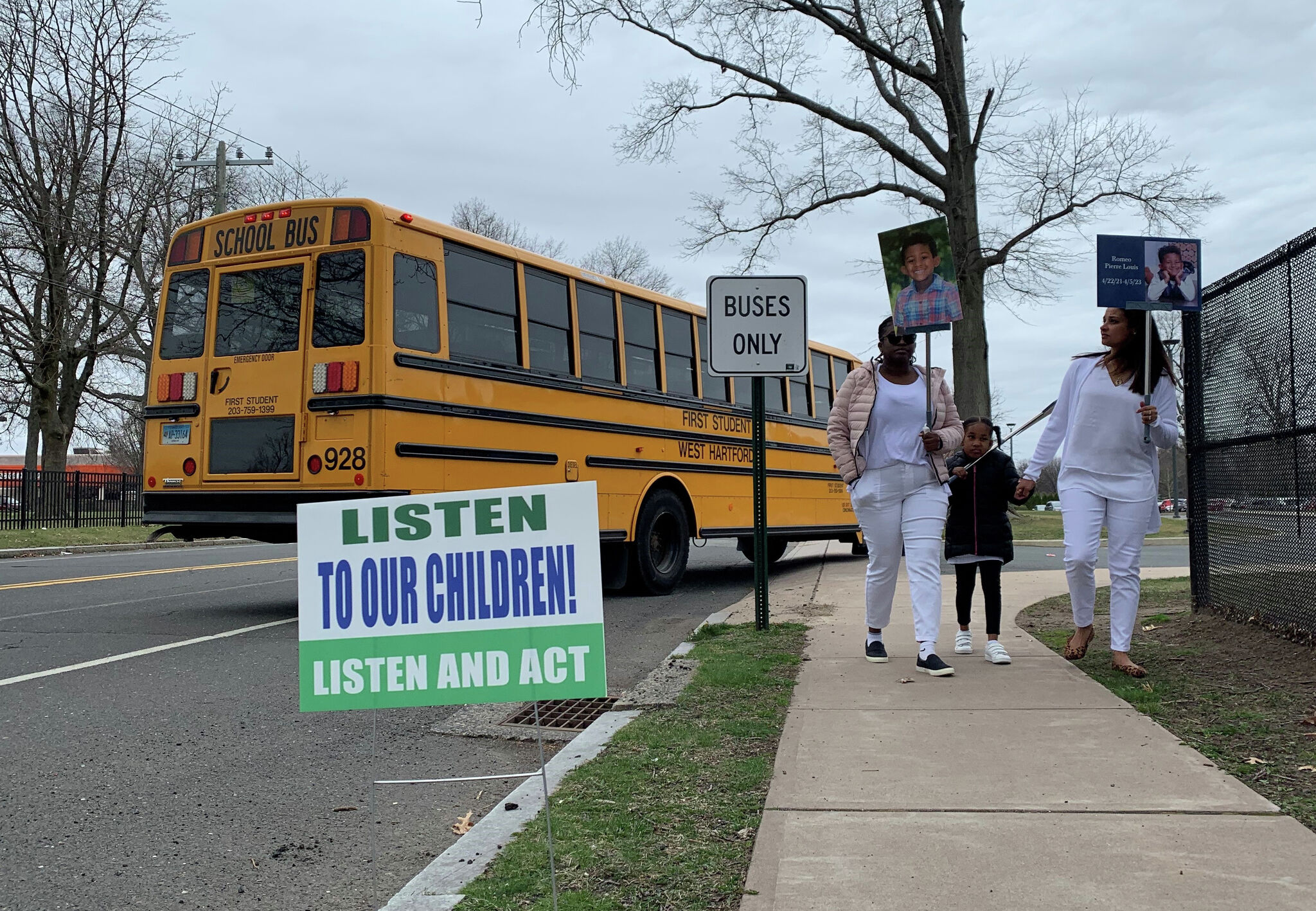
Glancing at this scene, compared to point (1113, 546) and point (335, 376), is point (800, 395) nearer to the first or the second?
point (335, 376)

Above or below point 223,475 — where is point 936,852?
below

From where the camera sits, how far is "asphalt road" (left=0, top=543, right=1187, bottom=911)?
3385 millimetres

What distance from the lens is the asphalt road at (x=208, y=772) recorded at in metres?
3.38

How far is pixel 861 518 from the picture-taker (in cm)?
627

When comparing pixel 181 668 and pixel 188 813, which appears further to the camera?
pixel 181 668

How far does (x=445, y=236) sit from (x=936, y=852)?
7.12m

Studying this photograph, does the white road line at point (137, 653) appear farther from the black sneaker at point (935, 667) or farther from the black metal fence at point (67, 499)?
the black metal fence at point (67, 499)

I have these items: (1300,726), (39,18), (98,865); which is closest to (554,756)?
(98,865)

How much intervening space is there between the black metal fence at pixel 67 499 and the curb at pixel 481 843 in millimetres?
20158

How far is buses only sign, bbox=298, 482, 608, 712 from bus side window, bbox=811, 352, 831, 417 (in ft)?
39.0

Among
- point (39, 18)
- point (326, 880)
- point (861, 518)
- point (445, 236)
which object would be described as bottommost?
point (326, 880)

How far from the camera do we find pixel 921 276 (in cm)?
650

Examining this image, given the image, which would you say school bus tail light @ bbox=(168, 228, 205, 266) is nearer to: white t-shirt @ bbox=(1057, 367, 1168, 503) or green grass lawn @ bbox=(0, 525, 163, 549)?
white t-shirt @ bbox=(1057, 367, 1168, 503)

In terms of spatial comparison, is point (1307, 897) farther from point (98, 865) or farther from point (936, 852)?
point (98, 865)
